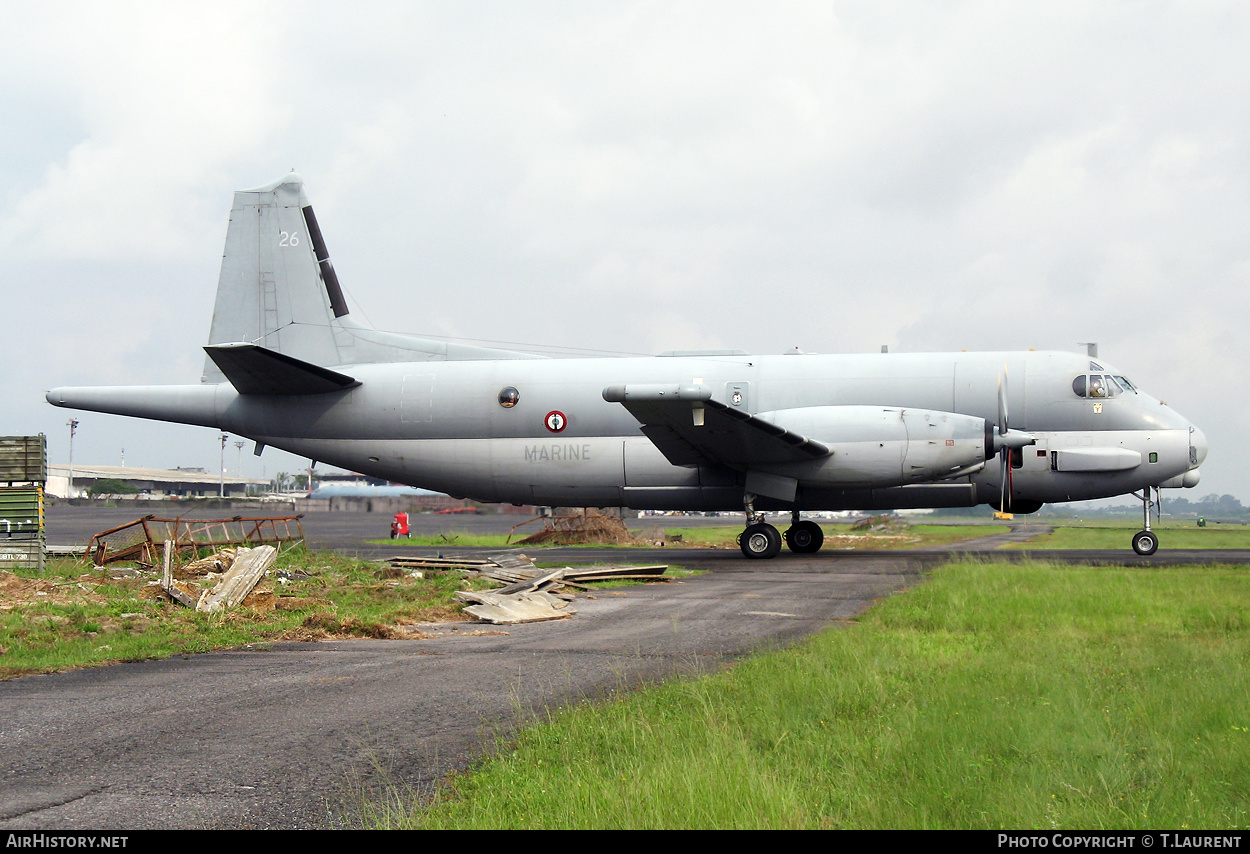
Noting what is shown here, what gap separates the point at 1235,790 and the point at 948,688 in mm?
2733

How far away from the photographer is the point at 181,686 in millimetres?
8695

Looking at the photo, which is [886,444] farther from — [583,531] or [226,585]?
[583,531]

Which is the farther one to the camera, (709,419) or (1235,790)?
(709,419)

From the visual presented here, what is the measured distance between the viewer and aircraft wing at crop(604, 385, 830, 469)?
816 inches

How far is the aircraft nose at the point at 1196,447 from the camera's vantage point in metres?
23.4

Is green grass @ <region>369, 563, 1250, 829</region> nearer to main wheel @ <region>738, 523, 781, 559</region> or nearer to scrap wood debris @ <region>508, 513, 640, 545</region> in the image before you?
main wheel @ <region>738, 523, 781, 559</region>

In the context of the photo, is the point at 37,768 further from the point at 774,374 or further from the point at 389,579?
the point at 774,374

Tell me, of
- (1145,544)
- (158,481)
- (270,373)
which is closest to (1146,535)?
(1145,544)

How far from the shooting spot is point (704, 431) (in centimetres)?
2242

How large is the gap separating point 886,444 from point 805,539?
17.9 feet

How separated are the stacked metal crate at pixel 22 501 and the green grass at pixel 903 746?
1652 centimetres

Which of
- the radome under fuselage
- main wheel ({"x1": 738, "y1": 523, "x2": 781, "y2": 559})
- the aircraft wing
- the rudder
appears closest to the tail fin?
the rudder

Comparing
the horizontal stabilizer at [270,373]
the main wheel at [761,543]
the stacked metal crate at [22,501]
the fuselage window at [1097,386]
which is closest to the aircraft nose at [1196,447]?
the fuselage window at [1097,386]

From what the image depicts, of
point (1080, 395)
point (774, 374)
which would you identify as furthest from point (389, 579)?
point (1080, 395)
